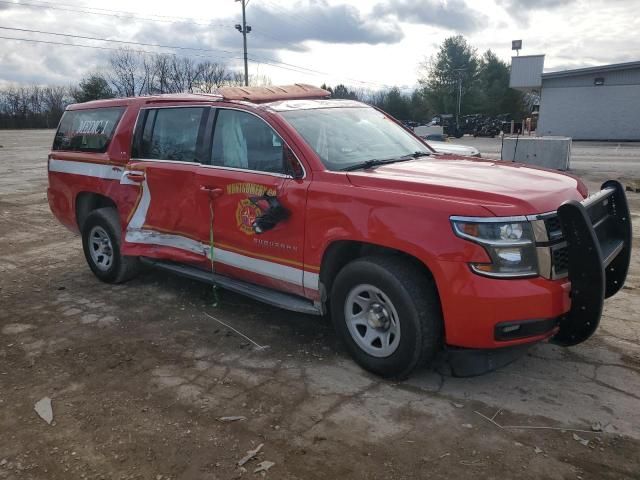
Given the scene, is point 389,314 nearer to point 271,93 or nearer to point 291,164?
point 291,164

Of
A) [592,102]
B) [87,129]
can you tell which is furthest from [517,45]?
[87,129]

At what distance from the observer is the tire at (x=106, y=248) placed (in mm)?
5699

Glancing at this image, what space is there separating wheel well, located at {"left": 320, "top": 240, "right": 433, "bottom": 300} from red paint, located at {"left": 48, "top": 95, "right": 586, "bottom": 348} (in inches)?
2.7

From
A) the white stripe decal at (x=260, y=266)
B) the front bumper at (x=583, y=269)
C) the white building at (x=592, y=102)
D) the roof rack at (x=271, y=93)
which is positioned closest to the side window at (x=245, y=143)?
the roof rack at (x=271, y=93)

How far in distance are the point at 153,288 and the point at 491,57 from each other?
73201 millimetres

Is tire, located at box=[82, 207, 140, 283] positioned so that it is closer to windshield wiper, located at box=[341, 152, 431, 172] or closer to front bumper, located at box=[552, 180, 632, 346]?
windshield wiper, located at box=[341, 152, 431, 172]

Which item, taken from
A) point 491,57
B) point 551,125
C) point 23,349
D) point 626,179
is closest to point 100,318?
point 23,349

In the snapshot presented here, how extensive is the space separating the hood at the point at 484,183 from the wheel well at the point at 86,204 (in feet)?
11.5

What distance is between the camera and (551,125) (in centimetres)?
3509

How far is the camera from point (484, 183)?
3.47m

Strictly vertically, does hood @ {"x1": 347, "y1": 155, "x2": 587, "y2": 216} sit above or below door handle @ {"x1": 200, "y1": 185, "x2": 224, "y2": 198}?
above

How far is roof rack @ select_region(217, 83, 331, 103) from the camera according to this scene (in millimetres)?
4656

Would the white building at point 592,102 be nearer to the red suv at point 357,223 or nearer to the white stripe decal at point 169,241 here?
the red suv at point 357,223

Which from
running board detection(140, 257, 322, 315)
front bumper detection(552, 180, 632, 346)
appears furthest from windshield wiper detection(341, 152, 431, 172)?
front bumper detection(552, 180, 632, 346)
